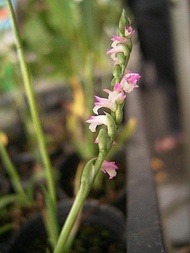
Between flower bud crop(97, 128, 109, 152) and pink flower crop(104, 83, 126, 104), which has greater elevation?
pink flower crop(104, 83, 126, 104)

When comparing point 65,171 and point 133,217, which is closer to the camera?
point 133,217

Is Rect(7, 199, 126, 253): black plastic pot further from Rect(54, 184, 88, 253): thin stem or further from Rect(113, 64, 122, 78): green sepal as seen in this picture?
Rect(113, 64, 122, 78): green sepal

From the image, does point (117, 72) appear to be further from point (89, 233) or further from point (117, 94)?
point (89, 233)

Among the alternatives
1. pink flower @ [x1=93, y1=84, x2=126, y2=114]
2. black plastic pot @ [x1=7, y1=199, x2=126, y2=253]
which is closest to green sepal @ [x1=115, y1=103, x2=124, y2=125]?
pink flower @ [x1=93, y1=84, x2=126, y2=114]

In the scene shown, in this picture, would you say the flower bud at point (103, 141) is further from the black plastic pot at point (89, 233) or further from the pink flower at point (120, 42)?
the black plastic pot at point (89, 233)

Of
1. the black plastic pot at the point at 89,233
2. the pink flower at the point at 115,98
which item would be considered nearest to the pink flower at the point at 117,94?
the pink flower at the point at 115,98

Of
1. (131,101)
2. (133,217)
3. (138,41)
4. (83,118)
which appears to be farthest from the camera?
(138,41)

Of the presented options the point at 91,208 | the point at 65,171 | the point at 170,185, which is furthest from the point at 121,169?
the point at 170,185

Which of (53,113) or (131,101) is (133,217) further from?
(53,113)
